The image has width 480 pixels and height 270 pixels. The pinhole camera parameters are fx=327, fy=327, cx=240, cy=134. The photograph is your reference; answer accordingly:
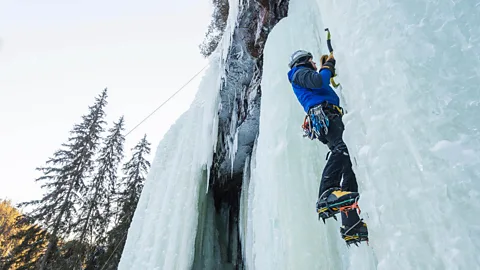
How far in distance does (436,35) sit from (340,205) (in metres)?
1.06

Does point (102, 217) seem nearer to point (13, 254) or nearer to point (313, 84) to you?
point (13, 254)

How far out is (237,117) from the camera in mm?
5352

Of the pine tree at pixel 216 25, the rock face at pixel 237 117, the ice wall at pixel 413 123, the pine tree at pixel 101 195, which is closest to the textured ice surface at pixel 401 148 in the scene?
the ice wall at pixel 413 123

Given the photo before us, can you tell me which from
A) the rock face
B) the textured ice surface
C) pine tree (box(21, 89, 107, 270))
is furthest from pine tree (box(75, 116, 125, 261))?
the textured ice surface

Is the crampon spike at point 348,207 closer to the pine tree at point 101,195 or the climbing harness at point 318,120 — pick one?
the climbing harness at point 318,120

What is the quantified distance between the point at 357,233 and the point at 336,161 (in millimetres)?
525

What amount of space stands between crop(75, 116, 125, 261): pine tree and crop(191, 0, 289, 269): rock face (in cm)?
619

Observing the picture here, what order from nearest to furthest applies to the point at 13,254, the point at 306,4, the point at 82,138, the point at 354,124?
the point at 354,124, the point at 306,4, the point at 13,254, the point at 82,138

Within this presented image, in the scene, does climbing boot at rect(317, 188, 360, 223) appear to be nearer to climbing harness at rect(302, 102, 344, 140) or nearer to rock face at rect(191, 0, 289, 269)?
climbing harness at rect(302, 102, 344, 140)

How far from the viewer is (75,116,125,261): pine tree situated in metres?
10.9

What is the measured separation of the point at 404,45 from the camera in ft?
4.60

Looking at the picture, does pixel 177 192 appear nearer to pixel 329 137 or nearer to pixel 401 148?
pixel 329 137

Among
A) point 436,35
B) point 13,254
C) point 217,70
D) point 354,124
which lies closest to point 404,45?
point 436,35

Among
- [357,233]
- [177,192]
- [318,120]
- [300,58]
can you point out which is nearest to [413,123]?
[357,233]
